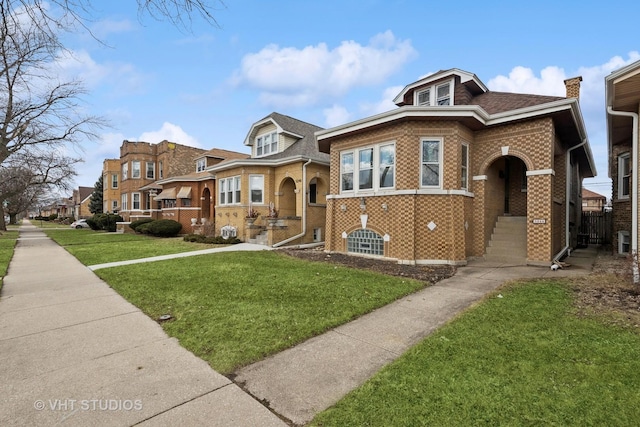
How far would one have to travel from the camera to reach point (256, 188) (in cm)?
1680

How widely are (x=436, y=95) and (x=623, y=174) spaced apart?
7.68 metres

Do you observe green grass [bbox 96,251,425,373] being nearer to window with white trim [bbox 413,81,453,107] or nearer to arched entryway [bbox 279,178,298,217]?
arched entryway [bbox 279,178,298,217]

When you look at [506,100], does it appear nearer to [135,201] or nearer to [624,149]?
[624,149]

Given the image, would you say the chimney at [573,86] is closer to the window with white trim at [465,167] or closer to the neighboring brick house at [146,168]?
the window with white trim at [465,167]

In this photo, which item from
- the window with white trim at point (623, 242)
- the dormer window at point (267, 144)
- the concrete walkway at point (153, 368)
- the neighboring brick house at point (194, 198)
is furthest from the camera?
the neighboring brick house at point (194, 198)

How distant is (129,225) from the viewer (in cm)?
2591

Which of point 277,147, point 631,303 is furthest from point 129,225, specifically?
point 631,303

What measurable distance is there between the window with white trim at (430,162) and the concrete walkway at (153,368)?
468 centimetres

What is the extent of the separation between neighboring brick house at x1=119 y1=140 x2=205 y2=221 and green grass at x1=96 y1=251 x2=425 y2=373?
22.4 metres

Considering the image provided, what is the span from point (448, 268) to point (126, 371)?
26.2ft

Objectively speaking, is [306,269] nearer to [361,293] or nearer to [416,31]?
[361,293]

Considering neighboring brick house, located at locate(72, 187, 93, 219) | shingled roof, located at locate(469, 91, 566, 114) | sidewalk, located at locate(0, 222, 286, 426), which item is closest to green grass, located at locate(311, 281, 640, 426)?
sidewalk, located at locate(0, 222, 286, 426)

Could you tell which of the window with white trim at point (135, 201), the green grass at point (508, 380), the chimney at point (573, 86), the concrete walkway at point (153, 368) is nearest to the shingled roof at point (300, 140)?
the chimney at point (573, 86)

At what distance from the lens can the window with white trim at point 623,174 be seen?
1140cm
